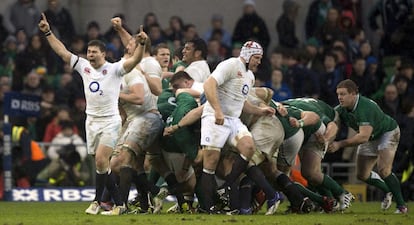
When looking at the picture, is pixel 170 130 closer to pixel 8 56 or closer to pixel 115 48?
pixel 115 48

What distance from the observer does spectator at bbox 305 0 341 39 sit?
3112cm

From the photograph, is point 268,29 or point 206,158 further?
point 268,29

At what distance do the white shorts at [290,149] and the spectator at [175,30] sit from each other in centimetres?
1009

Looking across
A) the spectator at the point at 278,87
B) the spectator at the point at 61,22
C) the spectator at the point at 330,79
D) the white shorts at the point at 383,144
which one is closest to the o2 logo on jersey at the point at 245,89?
the white shorts at the point at 383,144

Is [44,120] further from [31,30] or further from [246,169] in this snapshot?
[246,169]

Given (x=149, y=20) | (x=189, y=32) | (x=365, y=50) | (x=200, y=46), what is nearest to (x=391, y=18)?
(x=365, y=50)

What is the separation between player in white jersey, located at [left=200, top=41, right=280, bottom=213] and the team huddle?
0.5 inches

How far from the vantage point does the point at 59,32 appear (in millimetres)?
30156

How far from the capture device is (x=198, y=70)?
69.5ft

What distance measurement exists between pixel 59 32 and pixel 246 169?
1185 centimetres

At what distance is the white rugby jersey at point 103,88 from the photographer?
62.8ft

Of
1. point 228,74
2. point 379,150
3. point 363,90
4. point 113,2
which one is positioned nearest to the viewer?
point 228,74

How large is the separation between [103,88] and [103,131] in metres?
0.57

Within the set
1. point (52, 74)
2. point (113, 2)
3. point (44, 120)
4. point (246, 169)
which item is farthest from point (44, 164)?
point (246, 169)
